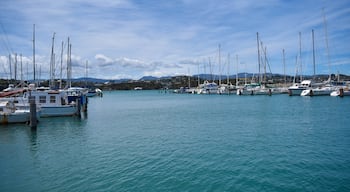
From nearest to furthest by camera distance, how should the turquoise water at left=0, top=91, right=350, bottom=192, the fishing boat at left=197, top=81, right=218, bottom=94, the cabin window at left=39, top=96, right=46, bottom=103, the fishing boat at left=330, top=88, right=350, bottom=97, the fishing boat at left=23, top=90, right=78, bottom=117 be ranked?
the turquoise water at left=0, top=91, right=350, bottom=192 < the fishing boat at left=23, top=90, right=78, bottom=117 < the cabin window at left=39, top=96, right=46, bottom=103 < the fishing boat at left=330, top=88, right=350, bottom=97 < the fishing boat at left=197, top=81, right=218, bottom=94

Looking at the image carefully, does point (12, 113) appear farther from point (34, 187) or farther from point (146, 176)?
point (146, 176)

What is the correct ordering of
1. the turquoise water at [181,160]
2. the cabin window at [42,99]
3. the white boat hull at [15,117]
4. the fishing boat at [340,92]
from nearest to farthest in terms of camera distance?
the turquoise water at [181,160], the white boat hull at [15,117], the cabin window at [42,99], the fishing boat at [340,92]

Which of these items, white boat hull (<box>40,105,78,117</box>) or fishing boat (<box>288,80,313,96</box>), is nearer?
white boat hull (<box>40,105,78,117</box>)

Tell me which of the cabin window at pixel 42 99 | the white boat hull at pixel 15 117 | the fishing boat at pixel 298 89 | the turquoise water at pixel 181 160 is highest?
the fishing boat at pixel 298 89

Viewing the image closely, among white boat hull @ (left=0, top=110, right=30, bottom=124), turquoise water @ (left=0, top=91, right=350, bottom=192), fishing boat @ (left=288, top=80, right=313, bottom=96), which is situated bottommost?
turquoise water @ (left=0, top=91, right=350, bottom=192)

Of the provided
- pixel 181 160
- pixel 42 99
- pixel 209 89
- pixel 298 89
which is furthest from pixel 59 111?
pixel 209 89

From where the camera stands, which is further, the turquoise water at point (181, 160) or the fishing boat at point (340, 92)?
the fishing boat at point (340, 92)

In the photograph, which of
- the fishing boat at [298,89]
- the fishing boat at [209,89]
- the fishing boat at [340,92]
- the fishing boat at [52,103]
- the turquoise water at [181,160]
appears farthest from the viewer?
the fishing boat at [209,89]

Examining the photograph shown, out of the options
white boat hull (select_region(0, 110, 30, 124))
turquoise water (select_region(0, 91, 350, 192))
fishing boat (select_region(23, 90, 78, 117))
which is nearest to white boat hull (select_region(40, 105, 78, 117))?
fishing boat (select_region(23, 90, 78, 117))

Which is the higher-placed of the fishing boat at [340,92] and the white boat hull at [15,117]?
the fishing boat at [340,92]

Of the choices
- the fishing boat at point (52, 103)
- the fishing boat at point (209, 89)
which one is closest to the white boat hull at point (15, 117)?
the fishing boat at point (52, 103)

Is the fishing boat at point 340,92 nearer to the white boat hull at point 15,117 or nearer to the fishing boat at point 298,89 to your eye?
the fishing boat at point 298,89

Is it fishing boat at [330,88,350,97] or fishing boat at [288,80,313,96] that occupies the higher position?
fishing boat at [288,80,313,96]

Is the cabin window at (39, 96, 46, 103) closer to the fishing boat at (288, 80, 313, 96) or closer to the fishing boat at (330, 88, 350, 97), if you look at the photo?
the fishing boat at (288, 80, 313, 96)
